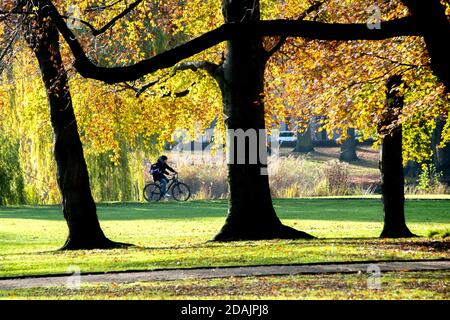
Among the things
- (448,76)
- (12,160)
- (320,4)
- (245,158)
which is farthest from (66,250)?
(12,160)

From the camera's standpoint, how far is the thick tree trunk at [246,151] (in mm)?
23234

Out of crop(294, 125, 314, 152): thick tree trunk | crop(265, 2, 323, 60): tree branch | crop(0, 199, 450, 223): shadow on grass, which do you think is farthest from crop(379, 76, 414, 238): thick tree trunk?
crop(294, 125, 314, 152): thick tree trunk

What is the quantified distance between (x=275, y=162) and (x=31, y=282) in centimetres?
3116

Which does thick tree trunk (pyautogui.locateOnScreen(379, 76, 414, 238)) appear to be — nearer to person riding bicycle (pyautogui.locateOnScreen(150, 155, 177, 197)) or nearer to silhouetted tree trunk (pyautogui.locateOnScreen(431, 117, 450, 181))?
person riding bicycle (pyautogui.locateOnScreen(150, 155, 177, 197))

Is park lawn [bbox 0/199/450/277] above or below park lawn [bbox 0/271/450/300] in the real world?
above

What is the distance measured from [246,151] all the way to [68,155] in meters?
3.64

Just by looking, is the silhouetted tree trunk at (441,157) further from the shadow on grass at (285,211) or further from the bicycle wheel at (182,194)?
the shadow on grass at (285,211)

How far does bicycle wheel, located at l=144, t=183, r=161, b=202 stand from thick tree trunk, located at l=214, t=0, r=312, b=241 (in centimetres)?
2062

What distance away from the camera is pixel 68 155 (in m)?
22.5

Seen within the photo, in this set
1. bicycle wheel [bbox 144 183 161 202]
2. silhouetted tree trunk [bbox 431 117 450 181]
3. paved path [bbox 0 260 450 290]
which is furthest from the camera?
silhouetted tree trunk [bbox 431 117 450 181]

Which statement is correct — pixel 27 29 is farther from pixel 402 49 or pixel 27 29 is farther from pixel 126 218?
pixel 126 218

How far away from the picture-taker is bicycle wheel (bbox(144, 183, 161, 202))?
146 feet

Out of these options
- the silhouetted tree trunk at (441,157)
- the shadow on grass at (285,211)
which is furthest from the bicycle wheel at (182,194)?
the silhouetted tree trunk at (441,157)

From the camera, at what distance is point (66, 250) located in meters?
22.2
